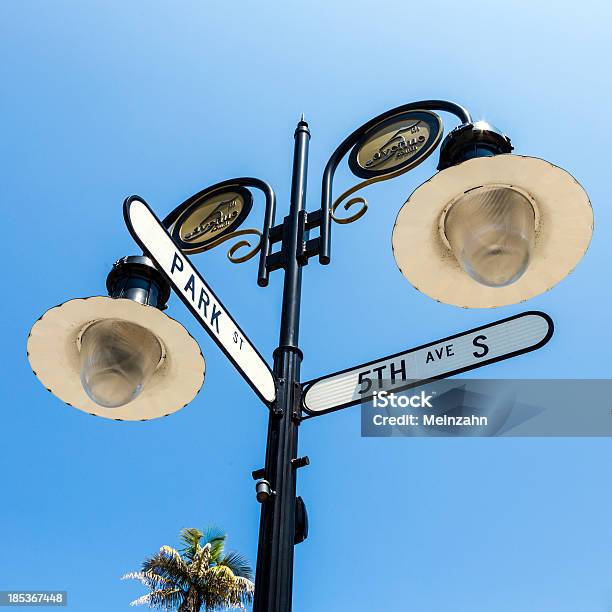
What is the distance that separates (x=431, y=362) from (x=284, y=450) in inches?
33.9

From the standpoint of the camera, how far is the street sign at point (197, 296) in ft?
9.79

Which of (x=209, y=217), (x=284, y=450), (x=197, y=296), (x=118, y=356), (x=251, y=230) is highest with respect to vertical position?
(x=209, y=217)

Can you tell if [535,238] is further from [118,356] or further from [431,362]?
[118,356]

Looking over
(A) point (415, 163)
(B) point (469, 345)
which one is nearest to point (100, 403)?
(B) point (469, 345)

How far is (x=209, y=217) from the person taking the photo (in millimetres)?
4816

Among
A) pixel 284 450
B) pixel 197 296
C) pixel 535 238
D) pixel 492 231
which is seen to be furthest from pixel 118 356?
pixel 535 238

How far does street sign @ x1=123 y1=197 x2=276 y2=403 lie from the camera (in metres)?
2.98

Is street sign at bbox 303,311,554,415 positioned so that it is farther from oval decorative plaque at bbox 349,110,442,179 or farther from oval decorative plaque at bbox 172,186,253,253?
oval decorative plaque at bbox 172,186,253,253

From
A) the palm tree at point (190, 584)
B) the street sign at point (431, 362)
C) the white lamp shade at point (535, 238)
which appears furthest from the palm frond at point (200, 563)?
the white lamp shade at point (535, 238)

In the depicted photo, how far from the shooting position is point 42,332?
3461 mm

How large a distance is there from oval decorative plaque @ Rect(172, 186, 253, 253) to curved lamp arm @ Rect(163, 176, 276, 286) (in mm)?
20

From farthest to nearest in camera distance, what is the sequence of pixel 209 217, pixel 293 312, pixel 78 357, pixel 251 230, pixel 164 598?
pixel 164 598 → pixel 209 217 → pixel 251 230 → pixel 293 312 → pixel 78 357

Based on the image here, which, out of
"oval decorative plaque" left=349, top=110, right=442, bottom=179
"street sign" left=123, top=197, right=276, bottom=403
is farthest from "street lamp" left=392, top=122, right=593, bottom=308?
"oval decorative plaque" left=349, top=110, right=442, bottom=179

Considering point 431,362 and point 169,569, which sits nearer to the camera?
point 431,362
